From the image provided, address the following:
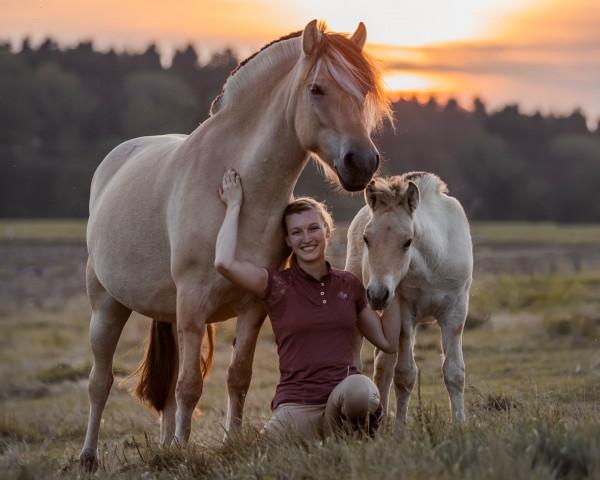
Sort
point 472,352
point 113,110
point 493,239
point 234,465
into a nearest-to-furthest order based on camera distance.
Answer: point 234,465 → point 472,352 → point 493,239 → point 113,110

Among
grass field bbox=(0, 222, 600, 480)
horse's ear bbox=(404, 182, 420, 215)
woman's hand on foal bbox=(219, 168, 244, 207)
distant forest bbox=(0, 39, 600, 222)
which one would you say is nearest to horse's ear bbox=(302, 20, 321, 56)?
woman's hand on foal bbox=(219, 168, 244, 207)

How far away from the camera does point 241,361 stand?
5.25 meters

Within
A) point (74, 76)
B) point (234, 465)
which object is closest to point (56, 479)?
point (234, 465)

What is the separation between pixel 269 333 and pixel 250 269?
10.0 meters

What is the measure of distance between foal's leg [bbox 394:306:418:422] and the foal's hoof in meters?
2.19

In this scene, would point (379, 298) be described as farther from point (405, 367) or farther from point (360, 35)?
point (360, 35)

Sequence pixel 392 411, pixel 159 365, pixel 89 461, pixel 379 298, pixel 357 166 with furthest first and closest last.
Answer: pixel 392 411
pixel 159 365
pixel 89 461
pixel 379 298
pixel 357 166

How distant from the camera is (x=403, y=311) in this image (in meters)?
6.03

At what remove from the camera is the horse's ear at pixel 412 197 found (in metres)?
5.43

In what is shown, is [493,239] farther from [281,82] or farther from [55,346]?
[281,82]

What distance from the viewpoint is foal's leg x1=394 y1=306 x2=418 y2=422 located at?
5984 mm

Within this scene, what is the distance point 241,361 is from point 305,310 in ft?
1.94

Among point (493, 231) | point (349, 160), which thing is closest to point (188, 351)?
point (349, 160)

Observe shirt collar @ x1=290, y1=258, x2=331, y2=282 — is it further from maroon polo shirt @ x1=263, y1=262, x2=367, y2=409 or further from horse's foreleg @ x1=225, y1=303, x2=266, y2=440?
horse's foreleg @ x1=225, y1=303, x2=266, y2=440
